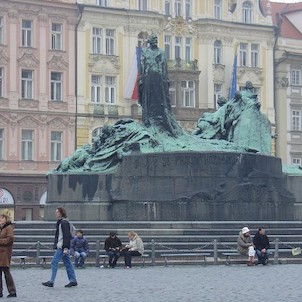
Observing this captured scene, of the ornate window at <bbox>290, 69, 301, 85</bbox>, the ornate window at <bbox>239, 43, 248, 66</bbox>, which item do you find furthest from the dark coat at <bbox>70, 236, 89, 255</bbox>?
the ornate window at <bbox>290, 69, 301, 85</bbox>

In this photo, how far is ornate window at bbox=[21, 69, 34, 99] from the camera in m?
54.2

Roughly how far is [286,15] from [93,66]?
15.3 meters

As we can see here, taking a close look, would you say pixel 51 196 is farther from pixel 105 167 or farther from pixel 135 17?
pixel 135 17

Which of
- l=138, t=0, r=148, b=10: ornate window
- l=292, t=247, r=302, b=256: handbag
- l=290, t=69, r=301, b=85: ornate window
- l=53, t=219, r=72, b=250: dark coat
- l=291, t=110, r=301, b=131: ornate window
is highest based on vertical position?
l=138, t=0, r=148, b=10: ornate window

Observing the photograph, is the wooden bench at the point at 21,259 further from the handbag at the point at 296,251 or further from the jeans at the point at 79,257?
the handbag at the point at 296,251

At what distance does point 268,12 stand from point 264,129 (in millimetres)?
34818

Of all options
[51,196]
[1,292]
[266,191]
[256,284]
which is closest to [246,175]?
[266,191]

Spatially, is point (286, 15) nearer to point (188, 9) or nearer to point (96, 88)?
point (188, 9)

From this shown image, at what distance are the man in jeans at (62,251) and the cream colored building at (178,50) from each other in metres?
38.5

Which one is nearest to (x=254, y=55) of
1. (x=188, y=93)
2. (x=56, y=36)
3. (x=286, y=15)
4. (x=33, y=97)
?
(x=188, y=93)

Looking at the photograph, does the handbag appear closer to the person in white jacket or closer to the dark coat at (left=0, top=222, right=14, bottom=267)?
the person in white jacket

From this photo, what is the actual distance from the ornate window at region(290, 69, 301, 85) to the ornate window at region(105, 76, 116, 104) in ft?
37.9

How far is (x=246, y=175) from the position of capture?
86.8 ft

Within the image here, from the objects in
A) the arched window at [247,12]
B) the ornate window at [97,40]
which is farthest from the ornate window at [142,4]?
the arched window at [247,12]
